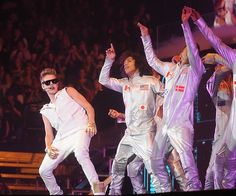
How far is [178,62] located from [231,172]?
119 cm

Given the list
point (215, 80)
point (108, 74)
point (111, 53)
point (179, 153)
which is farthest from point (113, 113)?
point (215, 80)

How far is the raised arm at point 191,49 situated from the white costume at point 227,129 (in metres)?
0.11

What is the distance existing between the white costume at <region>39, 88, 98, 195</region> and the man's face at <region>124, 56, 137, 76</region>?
0.61 m

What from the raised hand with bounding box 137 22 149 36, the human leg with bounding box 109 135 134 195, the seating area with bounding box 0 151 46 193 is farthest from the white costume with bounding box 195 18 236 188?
the seating area with bounding box 0 151 46 193

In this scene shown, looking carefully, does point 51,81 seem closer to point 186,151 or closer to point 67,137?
point 67,137

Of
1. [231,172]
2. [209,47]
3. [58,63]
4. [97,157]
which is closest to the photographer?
[231,172]

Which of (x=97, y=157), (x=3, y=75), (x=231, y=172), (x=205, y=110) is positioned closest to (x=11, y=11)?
(x=3, y=75)

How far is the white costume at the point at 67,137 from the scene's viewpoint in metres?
6.54

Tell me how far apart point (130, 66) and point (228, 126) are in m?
1.26

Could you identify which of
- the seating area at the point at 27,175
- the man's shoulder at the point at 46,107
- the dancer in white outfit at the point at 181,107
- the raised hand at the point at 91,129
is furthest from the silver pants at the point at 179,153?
the man's shoulder at the point at 46,107

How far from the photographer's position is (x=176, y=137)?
19.9 ft

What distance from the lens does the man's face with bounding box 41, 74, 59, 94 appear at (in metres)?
6.84

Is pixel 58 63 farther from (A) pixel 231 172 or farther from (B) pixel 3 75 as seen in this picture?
(A) pixel 231 172

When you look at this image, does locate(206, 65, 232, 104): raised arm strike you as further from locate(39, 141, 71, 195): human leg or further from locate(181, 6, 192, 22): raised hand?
locate(39, 141, 71, 195): human leg
